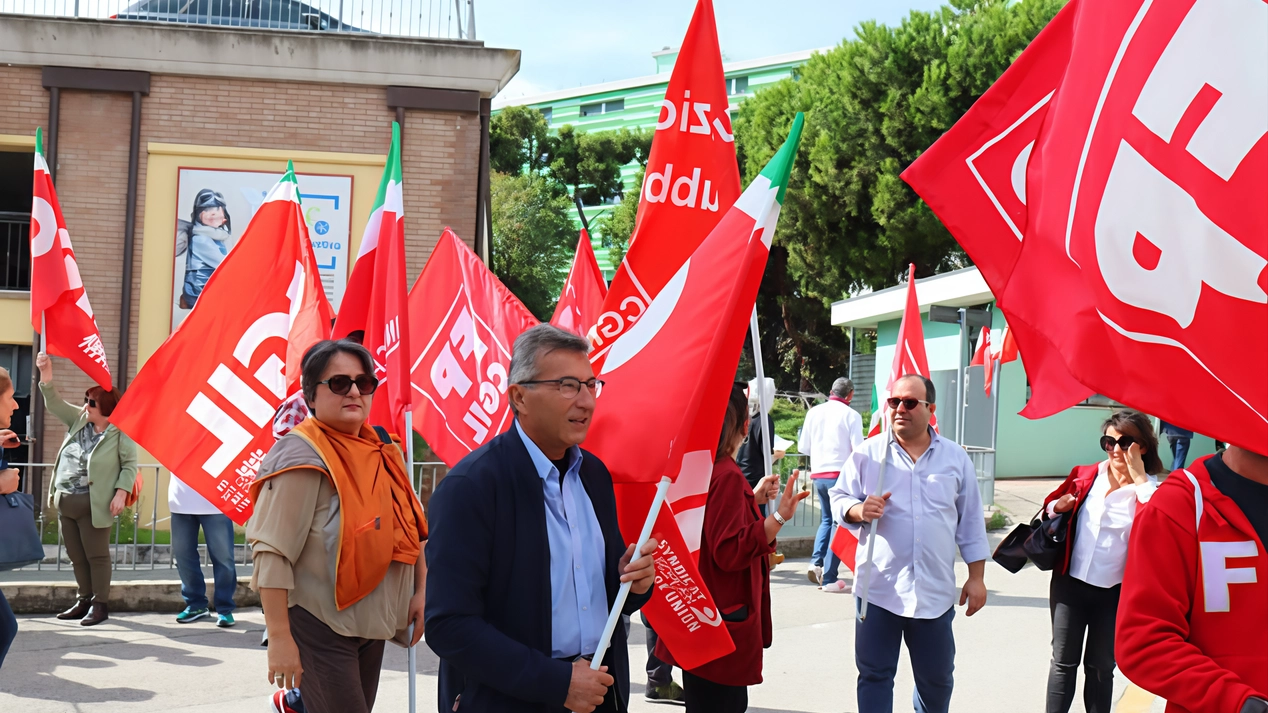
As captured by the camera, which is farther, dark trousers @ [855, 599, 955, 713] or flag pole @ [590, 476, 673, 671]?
dark trousers @ [855, 599, 955, 713]

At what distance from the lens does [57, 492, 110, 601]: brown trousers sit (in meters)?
8.74

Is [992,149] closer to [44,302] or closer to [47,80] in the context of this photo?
[44,302]

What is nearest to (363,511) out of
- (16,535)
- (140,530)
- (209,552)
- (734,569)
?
(734,569)

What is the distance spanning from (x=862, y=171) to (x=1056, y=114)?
96.2ft

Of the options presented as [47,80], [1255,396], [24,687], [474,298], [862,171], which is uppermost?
[862,171]

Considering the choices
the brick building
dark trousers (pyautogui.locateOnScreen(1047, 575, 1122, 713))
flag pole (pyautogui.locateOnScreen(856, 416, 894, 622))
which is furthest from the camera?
the brick building

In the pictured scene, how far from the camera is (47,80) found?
1473cm

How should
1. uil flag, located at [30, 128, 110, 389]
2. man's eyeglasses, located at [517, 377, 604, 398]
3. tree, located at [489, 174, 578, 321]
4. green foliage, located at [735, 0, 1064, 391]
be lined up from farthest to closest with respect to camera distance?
tree, located at [489, 174, 578, 321]
green foliage, located at [735, 0, 1064, 391]
uil flag, located at [30, 128, 110, 389]
man's eyeglasses, located at [517, 377, 604, 398]

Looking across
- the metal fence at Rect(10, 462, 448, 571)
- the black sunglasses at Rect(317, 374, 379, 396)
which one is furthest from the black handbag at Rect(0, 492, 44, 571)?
the metal fence at Rect(10, 462, 448, 571)

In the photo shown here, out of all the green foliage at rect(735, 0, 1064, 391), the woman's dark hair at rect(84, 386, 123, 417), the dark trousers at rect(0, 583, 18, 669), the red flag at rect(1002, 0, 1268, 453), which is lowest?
the dark trousers at rect(0, 583, 18, 669)

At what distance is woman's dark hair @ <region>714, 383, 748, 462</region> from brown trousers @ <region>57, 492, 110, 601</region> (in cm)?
576

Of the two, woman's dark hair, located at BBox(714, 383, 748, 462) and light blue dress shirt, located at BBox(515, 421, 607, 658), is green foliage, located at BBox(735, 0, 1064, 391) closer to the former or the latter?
woman's dark hair, located at BBox(714, 383, 748, 462)

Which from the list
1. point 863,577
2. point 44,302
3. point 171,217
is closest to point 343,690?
point 863,577

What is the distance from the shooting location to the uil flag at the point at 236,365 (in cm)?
643
